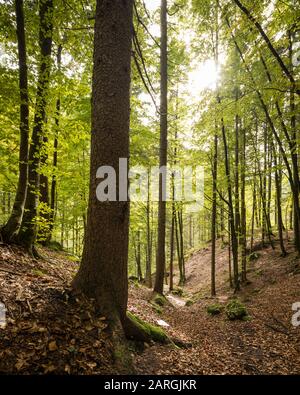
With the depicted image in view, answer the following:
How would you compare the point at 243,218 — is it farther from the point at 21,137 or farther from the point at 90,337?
the point at 90,337

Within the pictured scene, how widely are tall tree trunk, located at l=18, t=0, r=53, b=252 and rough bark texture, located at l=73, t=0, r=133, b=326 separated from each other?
2.92 meters

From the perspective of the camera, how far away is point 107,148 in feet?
12.7

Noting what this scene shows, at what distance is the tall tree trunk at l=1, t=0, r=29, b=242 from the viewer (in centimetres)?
575

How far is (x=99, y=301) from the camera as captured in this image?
3869 millimetres

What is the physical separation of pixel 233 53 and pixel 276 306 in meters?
11.3

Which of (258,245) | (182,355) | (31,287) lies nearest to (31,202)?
(31,287)

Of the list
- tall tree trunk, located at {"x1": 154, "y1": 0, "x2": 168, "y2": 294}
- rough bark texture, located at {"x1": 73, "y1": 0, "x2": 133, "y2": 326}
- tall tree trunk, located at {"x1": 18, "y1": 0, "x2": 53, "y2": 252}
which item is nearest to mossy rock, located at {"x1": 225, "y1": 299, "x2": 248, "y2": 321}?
tall tree trunk, located at {"x1": 154, "y1": 0, "x2": 168, "y2": 294}

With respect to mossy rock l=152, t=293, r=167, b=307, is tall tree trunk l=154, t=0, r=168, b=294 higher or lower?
higher

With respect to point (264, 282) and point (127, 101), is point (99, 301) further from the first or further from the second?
point (264, 282)

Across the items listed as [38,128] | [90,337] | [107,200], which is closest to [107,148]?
[107,200]

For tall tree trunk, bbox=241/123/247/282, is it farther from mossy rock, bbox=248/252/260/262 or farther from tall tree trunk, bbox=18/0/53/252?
tall tree trunk, bbox=18/0/53/252

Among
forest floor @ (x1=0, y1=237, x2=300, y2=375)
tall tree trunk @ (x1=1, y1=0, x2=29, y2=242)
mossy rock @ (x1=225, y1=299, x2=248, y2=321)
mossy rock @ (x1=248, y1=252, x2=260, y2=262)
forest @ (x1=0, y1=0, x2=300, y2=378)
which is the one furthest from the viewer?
mossy rock @ (x1=248, y1=252, x2=260, y2=262)

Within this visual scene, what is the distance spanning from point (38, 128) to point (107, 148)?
150 inches

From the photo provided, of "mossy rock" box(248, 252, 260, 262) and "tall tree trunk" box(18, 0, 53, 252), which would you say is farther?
"mossy rock" box(248, 252, 260, 262)
